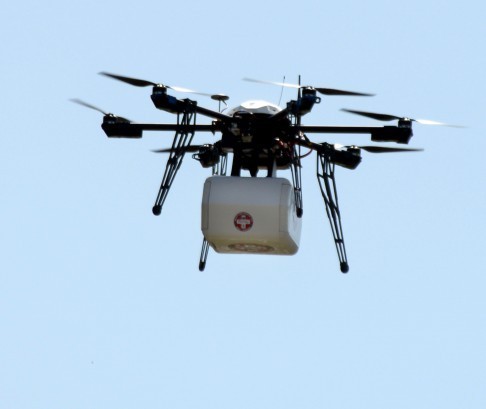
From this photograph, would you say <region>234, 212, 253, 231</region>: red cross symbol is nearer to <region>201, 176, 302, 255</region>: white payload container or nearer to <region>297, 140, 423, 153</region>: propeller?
<region>201, 176, 302, 255</region>: white payload container

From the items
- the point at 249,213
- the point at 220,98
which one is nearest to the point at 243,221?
the point at 249,213

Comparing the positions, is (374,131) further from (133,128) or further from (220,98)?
(133,128)

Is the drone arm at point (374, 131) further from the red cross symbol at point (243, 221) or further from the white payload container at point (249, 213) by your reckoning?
the red cross symbol at point (243, 221)

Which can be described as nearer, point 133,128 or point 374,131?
point 374,131

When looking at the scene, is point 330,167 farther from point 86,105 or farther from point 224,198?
point 86,105

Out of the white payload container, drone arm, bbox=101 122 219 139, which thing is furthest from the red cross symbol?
drone arm, bbox=101 122 219 139

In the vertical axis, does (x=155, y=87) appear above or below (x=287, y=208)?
above

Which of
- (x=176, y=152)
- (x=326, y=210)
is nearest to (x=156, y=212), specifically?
(x=176, y=152)

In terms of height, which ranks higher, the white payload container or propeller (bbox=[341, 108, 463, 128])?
propeller (bbox=[341, 108, 463, 128])
